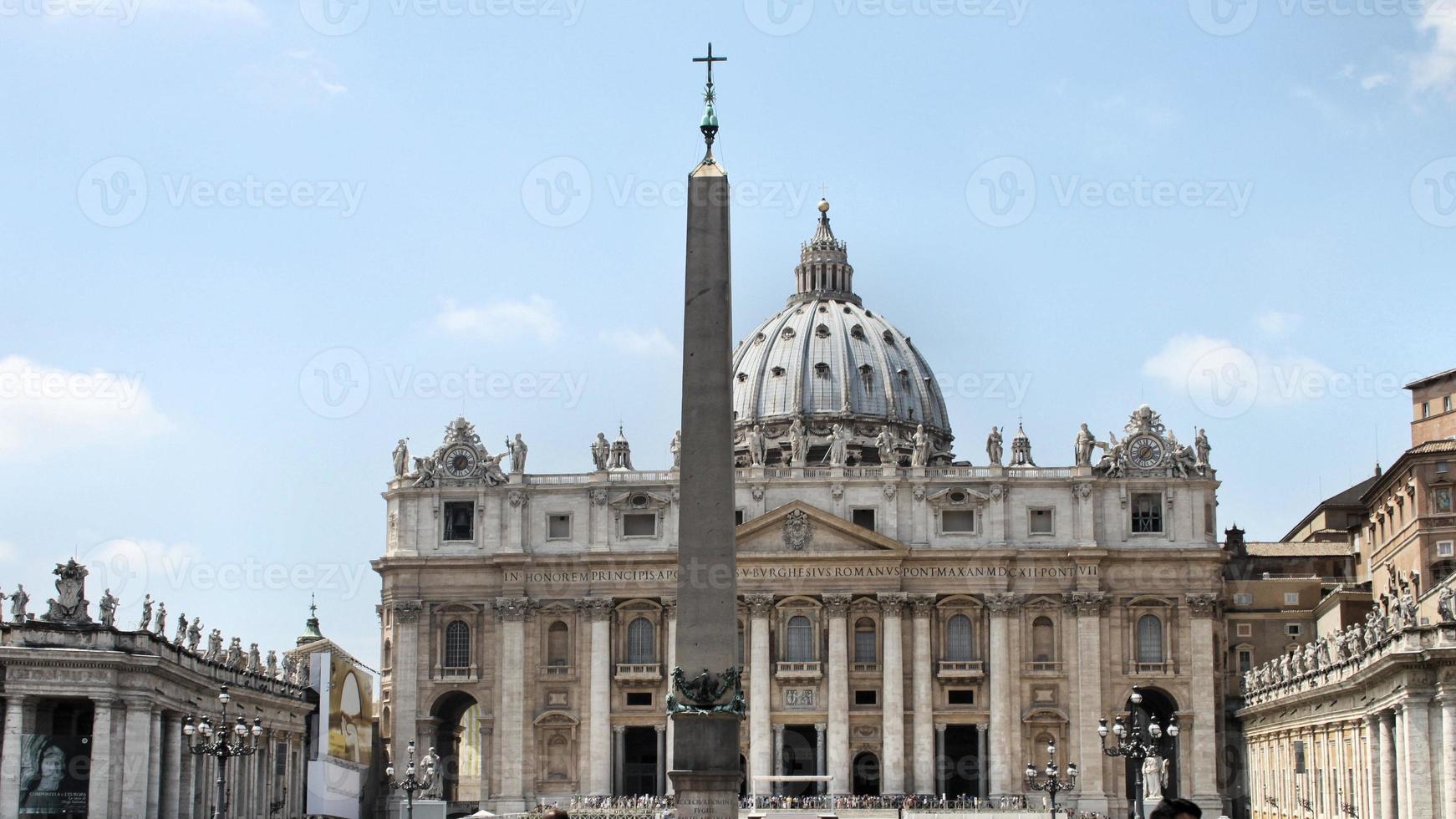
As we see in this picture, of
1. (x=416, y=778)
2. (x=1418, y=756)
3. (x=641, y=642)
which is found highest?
(x=641, y=642)

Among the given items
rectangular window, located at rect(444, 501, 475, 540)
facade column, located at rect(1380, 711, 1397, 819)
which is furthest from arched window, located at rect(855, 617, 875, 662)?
facade column, located at rect(1380, 711, 1397, 819)

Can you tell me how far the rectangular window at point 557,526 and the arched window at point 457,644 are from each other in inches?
211

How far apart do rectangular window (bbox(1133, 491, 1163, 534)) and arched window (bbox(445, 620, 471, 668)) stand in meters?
28.7

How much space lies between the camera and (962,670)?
87.2m

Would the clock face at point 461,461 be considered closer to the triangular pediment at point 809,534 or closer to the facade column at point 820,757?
the triangular pediment at point 809,534

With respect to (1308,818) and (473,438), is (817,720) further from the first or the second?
(1308,818)

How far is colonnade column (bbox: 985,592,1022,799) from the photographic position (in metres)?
85.6

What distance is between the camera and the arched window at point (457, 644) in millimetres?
90062

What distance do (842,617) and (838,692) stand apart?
311 cm

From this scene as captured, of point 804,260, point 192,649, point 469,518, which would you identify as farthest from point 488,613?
point 804,260

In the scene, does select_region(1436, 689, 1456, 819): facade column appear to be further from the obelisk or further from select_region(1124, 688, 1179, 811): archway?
select_region(1124, 688, 1179, 811): archway

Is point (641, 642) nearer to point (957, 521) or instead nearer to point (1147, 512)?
point (957, 521)

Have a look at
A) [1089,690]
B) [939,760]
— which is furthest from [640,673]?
[1089,690]

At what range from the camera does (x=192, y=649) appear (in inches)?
2409
